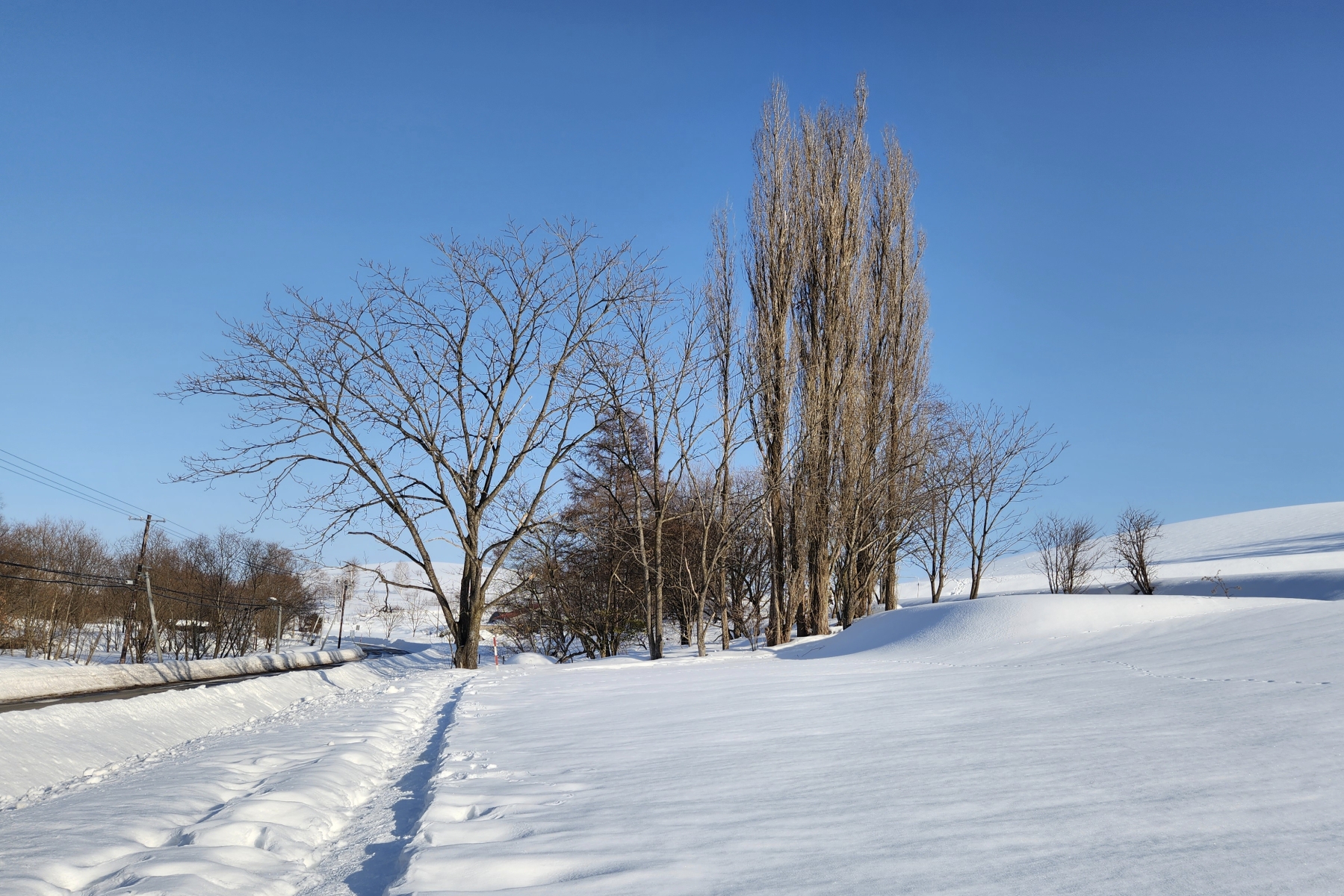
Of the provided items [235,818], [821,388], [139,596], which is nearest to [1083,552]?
[821,388]

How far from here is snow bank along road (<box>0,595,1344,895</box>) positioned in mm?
1748

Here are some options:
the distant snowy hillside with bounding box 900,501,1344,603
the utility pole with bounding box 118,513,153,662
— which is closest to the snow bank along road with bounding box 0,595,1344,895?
the distant snowy hillside with bounding box 900,501,1344,603

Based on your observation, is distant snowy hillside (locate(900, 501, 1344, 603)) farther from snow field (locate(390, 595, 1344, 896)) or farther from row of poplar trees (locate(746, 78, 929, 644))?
snow field (locate(390, 595, 1344, 896))

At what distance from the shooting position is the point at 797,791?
250cm

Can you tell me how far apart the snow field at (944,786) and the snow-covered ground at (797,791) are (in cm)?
1

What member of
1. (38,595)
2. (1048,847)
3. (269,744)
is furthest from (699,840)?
(38,595)

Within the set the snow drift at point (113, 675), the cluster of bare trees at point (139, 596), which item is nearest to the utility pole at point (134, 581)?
the cluster of bare trees at point (139, 596)

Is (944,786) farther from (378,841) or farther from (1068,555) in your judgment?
(1068,555)

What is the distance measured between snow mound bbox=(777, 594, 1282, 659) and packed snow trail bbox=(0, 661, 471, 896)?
17.6 feet

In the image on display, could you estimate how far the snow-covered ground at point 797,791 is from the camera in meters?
1.75

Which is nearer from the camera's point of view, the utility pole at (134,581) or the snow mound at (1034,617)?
the snow mound at (1034,617)

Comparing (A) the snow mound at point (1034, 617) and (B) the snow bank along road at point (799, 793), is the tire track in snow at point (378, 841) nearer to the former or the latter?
(B) the snow bank along road at point (799, 793)

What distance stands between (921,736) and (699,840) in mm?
1380

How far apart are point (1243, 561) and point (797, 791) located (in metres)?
30.8
